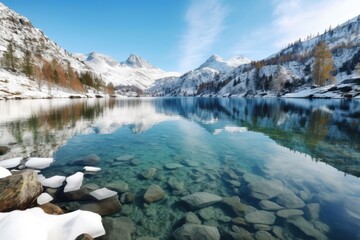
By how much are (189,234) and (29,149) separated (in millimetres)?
17263

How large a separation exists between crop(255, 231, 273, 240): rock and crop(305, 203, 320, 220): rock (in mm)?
2504

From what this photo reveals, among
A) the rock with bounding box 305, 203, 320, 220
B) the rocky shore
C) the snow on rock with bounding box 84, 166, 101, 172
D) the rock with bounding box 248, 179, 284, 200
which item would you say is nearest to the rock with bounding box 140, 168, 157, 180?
the rocky shore

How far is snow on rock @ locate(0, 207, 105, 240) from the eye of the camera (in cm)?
609

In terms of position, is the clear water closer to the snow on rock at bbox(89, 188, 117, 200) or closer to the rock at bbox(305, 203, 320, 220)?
the rock at bbox(305, 203, 320, 220)

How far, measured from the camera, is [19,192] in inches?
332

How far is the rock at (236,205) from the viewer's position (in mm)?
8938

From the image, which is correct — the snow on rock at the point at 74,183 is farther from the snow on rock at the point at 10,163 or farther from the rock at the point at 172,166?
the rock at the point at 172,166

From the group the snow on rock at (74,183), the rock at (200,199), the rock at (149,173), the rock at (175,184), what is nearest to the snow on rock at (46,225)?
the snow on rock at (74,183)

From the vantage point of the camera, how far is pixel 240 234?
7465mm

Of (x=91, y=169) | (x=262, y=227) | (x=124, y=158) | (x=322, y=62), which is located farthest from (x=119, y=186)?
(x=322, y=62)

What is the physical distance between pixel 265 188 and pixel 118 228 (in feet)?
26.1

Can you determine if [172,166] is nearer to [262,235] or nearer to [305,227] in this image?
[262,235]

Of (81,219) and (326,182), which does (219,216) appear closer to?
(81,219)

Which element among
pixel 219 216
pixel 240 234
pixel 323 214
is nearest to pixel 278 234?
pixel 240 234
